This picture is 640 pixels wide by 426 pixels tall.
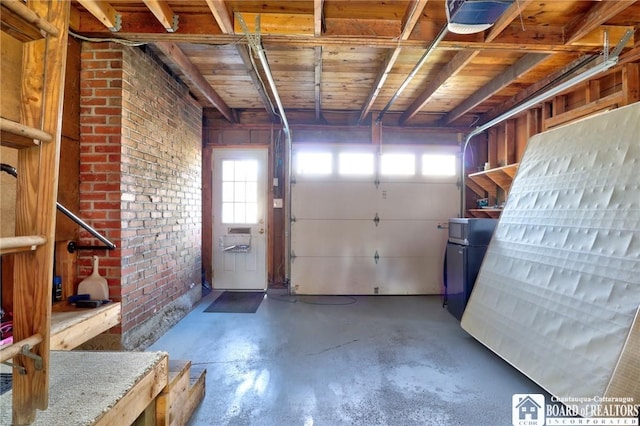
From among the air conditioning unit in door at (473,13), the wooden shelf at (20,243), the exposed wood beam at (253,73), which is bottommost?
the wooden shelf at (20,243)

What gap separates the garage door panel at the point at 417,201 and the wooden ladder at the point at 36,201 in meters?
4.02

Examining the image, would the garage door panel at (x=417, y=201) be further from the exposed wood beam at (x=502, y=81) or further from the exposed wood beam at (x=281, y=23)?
the exposed wood beam at (x=281, y=23)

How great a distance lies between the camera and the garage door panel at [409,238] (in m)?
4.50

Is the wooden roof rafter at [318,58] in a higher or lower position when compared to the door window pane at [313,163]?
higher

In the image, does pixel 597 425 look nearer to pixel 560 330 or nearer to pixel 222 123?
pixel 560 330

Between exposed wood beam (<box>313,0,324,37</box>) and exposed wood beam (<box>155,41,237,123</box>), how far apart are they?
1289mm

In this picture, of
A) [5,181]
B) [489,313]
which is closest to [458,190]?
[489,313]

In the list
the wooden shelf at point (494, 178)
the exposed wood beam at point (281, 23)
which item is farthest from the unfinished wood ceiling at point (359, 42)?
the wooden shelf at point (494, 178)

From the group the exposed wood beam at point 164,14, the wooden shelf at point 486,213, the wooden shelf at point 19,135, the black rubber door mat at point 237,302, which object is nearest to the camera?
the wooden shelf at point 19,135

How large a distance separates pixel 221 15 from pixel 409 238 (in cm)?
368

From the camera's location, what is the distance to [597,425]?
1563 mm

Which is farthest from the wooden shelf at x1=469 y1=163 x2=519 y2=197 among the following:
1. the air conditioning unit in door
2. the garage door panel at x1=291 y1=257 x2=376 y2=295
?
the air conditioning unit in door

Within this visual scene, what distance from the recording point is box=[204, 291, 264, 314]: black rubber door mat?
3.69m

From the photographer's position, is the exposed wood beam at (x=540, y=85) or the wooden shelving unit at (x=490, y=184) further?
the wooden shelving unit at (x=490, y=184)
